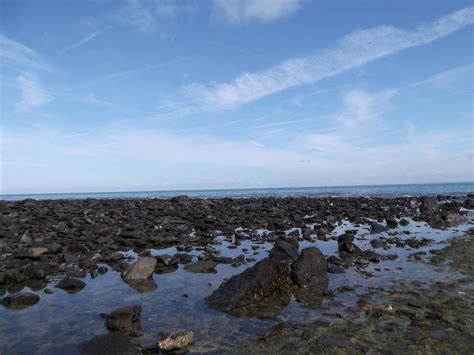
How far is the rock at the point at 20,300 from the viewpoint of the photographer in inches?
312

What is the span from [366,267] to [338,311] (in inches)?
163

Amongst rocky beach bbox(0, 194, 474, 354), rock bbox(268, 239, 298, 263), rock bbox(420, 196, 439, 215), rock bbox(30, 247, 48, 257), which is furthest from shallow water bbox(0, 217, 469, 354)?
rock bbox(420, 196, 439, 215)

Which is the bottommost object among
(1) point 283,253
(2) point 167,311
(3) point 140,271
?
(2) point 167,311

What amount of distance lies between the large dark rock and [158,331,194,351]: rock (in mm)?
3162

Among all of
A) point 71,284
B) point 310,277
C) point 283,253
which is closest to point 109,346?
point 71,284

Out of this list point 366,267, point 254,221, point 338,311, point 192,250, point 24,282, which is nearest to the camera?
point 338,311

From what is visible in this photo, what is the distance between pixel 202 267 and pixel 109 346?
18.5ft

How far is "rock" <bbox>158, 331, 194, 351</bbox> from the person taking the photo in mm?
5781

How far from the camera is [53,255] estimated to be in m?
12.6

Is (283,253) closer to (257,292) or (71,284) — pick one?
(257,292)

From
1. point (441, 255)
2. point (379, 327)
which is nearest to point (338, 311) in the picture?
point (379, 327)

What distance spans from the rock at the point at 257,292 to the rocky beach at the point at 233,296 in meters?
0.03

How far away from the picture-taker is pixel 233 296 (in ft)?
26.0

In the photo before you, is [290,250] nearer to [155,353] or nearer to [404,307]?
[404,307]
